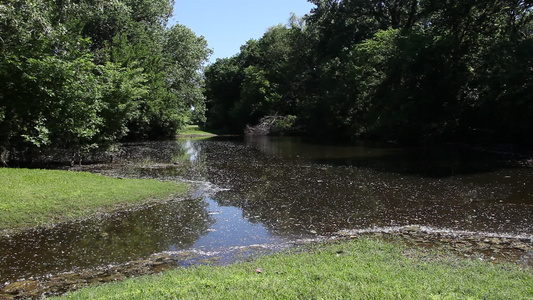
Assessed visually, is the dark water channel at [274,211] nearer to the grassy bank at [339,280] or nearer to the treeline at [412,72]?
the grassy bank at [339,280]

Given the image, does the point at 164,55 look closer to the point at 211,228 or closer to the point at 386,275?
the point at 211,228

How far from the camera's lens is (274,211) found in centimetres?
1378

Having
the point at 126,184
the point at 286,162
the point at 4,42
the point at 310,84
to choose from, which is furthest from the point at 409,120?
the point at 4,42

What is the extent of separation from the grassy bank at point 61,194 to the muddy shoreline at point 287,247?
4.20 meters

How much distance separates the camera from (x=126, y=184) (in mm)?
16297

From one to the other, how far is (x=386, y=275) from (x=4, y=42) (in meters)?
18.5

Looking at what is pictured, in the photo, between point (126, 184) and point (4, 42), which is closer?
point (126, 184)

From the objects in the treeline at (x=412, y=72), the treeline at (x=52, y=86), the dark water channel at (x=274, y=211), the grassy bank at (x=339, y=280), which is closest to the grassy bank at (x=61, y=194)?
the dark water channel at (x=274, y=211)

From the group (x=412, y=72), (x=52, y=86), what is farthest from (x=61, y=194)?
(x=412, y=72)

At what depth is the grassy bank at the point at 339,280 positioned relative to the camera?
5.78m

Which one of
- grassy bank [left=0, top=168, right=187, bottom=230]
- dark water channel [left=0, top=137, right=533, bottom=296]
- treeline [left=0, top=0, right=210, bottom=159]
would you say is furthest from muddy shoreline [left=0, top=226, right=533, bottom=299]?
treeline [left=0, top=0, right=210, bottom=159]

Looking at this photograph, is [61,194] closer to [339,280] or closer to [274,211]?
[274,211]

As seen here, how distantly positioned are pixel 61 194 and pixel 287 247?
324 inches

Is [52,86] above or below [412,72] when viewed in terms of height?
below
